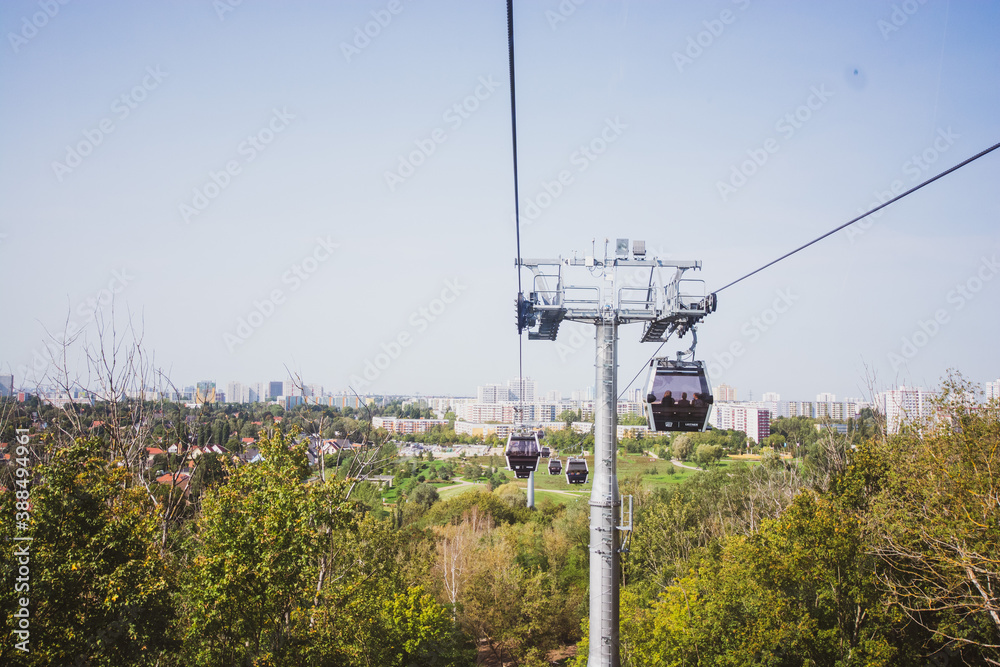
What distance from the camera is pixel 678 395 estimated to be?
311 inches

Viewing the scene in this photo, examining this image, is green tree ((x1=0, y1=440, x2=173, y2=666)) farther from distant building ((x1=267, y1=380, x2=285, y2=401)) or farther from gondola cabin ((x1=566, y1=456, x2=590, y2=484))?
distant building ((x1=267, y1=380, x2=285, y2=401))

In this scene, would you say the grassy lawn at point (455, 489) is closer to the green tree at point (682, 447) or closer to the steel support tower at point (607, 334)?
the green tree at point (682, 447)

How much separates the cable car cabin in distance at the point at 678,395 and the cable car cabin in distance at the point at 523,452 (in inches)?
238

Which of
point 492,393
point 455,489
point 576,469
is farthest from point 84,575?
point 492,393

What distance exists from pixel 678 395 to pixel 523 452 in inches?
250

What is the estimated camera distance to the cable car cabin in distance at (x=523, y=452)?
1365 cm

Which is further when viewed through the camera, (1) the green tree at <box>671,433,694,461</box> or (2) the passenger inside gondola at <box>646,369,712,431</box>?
(1) the green tree at <box>671,433,694,461</box>

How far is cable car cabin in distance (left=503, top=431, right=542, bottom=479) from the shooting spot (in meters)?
13.6

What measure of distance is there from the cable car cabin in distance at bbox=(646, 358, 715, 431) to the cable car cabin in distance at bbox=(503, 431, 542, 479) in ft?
19.8

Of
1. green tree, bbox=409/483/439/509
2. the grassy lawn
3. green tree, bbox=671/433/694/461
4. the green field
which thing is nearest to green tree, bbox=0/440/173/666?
green tree, bbox=409/483/439/509

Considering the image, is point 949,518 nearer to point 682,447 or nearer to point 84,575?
point 84,575

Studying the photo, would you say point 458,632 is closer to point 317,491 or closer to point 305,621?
point 305,621

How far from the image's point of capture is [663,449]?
2785 inches

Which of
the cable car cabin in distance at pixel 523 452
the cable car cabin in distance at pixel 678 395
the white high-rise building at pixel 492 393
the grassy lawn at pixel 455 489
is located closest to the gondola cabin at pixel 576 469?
the cable car cabin in distance at pixel 523 452
